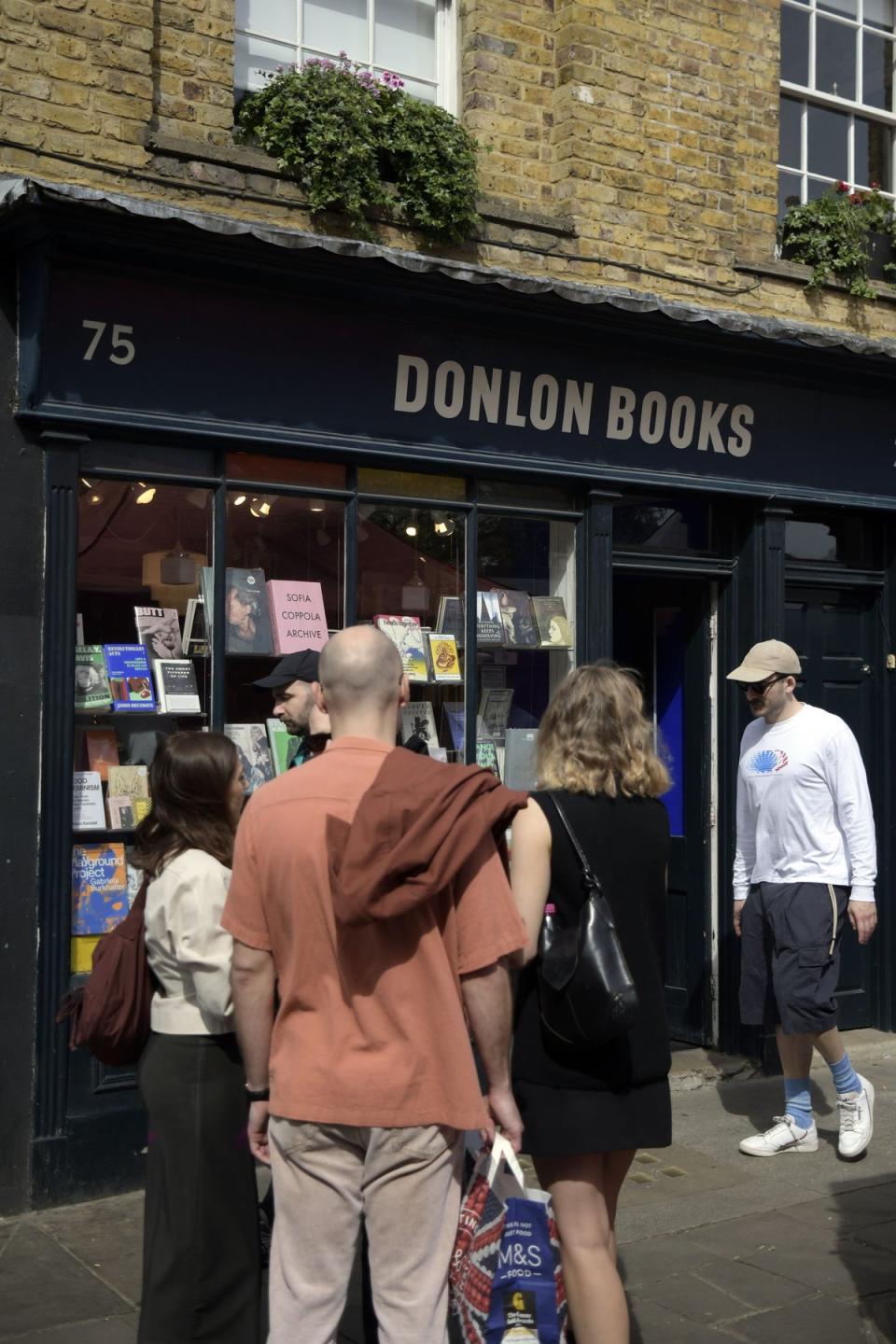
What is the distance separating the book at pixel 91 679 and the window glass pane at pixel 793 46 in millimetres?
5449

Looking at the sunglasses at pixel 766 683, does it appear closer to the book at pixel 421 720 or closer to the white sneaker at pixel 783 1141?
the book at pixel 421 720

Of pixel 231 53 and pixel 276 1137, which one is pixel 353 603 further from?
pixel 276 1137

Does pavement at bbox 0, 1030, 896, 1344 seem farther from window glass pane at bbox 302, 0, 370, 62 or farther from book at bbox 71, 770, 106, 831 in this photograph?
window glass pane at bbox 302, 0, 370, 62

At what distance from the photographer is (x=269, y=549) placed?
21.6 feet

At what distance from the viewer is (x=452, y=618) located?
282 inches

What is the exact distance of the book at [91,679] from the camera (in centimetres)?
598

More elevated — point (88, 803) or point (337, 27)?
point (337, 27)

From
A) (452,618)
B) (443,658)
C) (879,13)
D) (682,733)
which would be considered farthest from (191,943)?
(879,13)

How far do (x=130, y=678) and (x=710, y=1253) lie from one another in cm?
325

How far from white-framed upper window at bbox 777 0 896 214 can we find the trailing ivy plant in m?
2.51

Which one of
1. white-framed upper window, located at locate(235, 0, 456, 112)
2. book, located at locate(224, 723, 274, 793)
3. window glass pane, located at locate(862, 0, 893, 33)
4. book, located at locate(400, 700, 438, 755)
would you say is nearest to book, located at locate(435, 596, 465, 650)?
book, located at locate(400, 700, 438, 755)

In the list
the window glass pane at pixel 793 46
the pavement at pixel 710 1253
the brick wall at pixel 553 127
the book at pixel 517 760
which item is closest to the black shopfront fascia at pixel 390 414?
the book at pixel 517 760

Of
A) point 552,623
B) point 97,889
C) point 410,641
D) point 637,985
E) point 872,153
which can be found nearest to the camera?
point 637,985

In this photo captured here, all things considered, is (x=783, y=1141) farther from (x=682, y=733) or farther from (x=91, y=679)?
(x=91, y=679)
